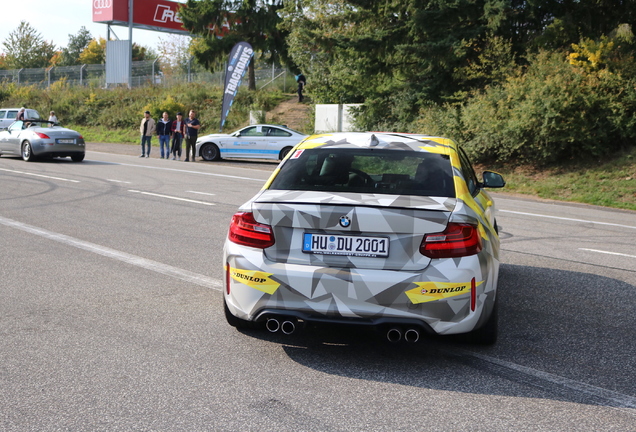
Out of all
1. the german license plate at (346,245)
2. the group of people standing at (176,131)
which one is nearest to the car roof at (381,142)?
the german license plate at (346,245)

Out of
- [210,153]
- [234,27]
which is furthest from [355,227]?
[234,27]

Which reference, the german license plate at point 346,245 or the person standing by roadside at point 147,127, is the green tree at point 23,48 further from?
the german license plate at point 346,245

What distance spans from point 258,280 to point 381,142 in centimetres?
158

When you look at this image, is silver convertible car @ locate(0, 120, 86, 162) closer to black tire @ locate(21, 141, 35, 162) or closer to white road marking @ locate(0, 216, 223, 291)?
black tire @ locate(21, 141, 35, 162)

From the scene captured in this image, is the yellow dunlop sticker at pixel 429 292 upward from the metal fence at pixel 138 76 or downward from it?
downward

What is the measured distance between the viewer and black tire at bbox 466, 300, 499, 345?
465 cm

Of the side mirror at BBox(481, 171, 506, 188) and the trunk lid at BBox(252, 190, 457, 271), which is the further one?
the side mirror at BBox(481, 171, 506, 188)

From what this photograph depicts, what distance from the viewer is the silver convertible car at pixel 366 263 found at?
4211 millimetres

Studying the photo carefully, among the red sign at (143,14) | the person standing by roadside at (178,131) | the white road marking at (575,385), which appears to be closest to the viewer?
the white road marking at (575,385)

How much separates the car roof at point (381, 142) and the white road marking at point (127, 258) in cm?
177

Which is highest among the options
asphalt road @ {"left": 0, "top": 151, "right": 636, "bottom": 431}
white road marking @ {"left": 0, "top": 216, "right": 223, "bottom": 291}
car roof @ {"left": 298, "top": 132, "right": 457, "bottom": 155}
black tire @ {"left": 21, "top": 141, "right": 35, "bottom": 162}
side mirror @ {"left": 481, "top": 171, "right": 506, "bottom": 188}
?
car roof @ {"left": 298, "top": 132, "right": 457, "bottom": 155}

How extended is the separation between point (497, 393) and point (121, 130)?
39.7 m

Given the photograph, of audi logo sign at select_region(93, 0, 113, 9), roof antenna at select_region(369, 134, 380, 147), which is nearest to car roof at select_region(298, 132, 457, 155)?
roof antenna at select_region(369, 134, 380, 147)

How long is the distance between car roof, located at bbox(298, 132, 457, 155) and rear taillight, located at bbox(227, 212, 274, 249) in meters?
1.02
